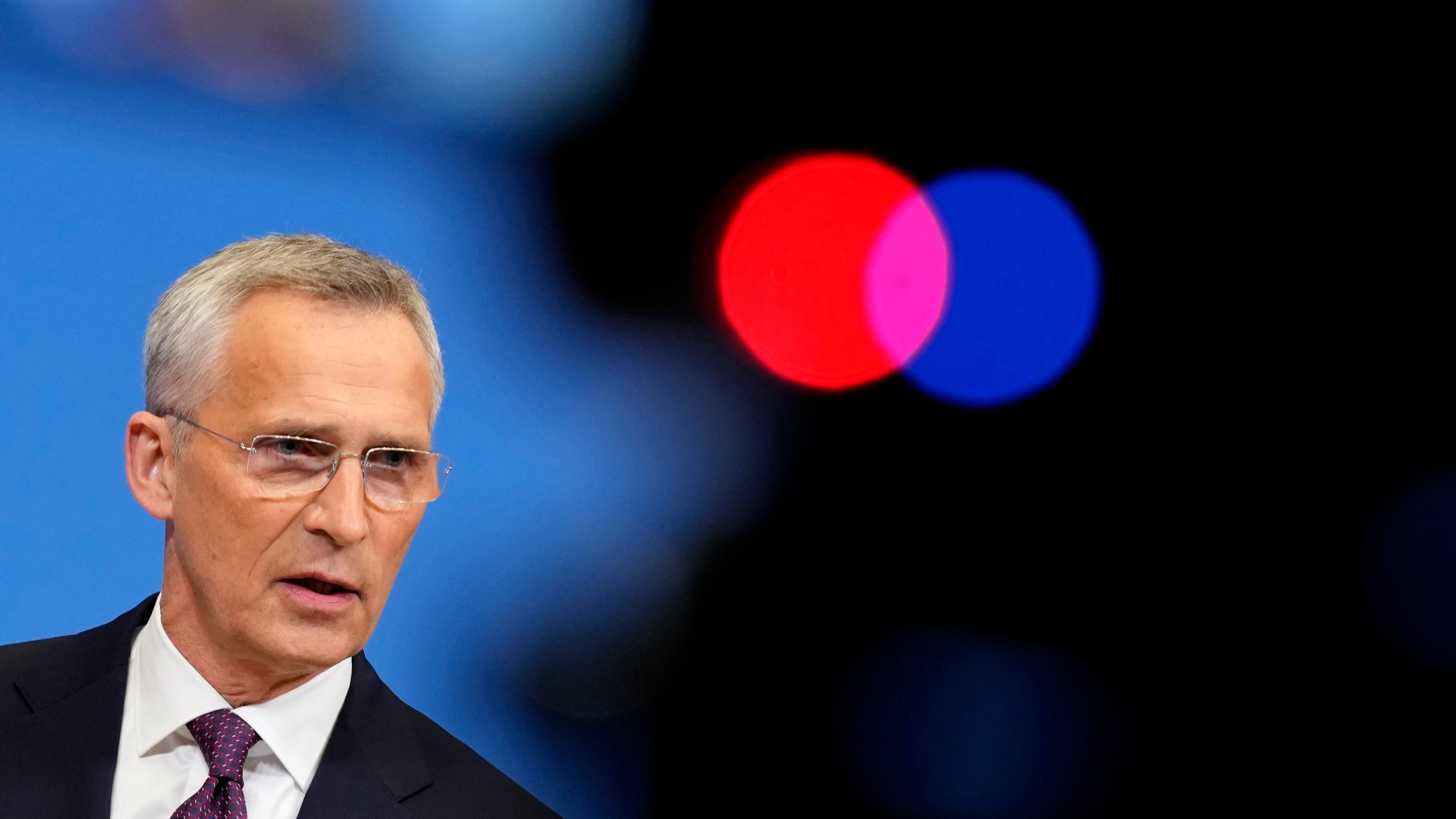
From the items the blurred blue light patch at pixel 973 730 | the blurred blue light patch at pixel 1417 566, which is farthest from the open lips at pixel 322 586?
the blurred blue light patch at pixel 1417 566

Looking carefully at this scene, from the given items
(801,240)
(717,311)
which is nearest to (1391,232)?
(801,240)

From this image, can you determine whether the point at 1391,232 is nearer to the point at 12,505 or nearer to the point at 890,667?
the point at 890,667

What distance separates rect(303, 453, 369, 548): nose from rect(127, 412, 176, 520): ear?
0.85 feet

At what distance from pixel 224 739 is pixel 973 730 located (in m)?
1.87

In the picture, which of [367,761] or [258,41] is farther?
[258,41]

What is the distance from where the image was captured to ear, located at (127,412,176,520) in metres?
1.81

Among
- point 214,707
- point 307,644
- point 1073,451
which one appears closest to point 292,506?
point 307,644

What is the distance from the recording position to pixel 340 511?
169cm

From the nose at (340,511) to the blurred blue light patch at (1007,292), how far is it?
1709mm

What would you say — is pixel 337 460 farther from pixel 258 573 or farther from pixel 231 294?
pixel 231 294

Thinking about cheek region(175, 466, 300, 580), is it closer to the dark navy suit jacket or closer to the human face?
the human face

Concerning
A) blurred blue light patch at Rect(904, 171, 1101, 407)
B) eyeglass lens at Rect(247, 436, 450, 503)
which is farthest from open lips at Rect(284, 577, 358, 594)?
blurred blue light patch at Rect(904, 171, 1101, 407)

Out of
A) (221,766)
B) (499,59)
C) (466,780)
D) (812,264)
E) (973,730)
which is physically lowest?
(973,730)

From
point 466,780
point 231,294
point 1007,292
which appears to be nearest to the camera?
point 231,294
